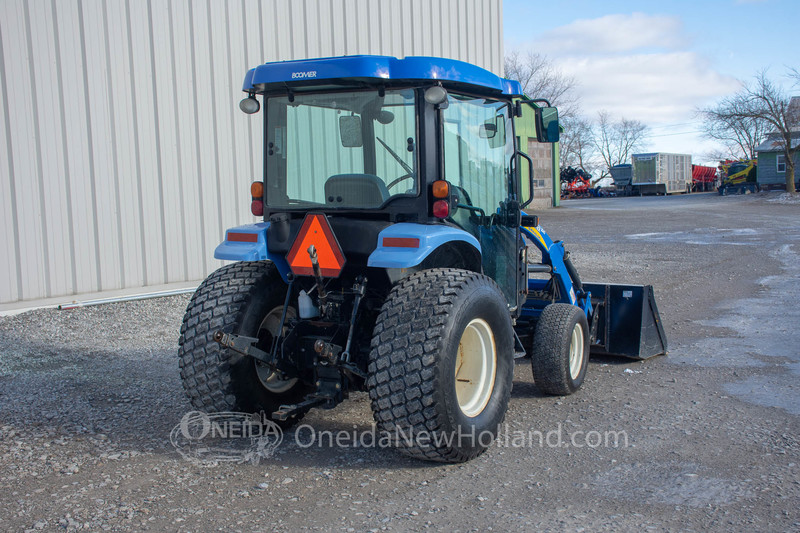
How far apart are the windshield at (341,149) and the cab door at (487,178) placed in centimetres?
28

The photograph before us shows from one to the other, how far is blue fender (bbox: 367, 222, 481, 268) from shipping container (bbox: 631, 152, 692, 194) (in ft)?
164

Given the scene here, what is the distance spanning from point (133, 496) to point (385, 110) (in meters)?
2.58

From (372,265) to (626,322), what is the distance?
340 centimetres

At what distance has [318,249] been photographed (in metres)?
4.28

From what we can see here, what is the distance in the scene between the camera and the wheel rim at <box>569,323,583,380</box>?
5.75m

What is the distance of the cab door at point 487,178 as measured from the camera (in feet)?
15.2

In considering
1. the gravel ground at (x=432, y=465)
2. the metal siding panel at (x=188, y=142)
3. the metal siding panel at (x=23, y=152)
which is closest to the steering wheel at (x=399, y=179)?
the gravel ground at (x=432, y=465)

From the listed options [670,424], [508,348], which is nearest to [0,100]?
[508,348]

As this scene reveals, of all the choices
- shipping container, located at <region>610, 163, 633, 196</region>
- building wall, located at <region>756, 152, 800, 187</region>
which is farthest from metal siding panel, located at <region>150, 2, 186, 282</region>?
shipping container, located at <region>610, 163, 633, 196</region>

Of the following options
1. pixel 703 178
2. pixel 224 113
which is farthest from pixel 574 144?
pixel 224 113

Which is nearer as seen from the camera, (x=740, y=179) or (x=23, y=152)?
(x=23, y=152)

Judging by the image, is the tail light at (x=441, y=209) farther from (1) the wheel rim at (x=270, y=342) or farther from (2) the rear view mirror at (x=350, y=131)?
(1) the wheel rim at (x=270, y=342)

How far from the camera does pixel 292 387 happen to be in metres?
5.00

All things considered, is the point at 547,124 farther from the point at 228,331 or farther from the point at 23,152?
the point at 23,152
